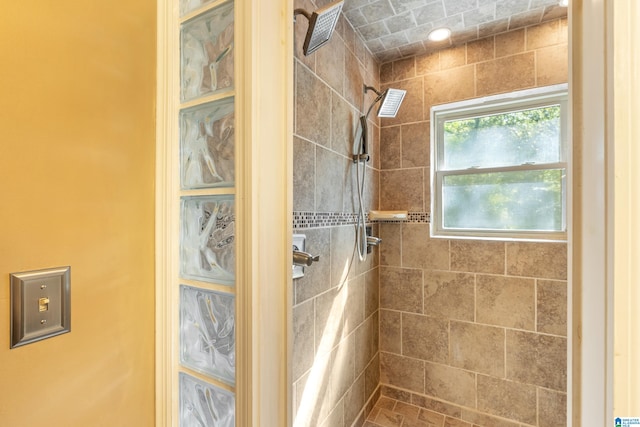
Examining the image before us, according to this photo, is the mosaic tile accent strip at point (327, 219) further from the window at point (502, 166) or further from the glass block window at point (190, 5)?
the glass block window at point (190, 5)

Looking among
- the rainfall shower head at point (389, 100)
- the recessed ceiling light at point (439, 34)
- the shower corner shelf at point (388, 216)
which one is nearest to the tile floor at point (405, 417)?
the shower corner shelf at point (388, 216)

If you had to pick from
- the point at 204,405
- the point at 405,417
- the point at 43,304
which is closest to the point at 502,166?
the point at 405,417

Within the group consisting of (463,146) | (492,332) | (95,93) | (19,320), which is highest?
(463,146)

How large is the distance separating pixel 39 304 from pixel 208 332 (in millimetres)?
314

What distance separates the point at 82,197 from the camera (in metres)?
0.53

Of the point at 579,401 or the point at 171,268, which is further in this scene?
the point at 171,268

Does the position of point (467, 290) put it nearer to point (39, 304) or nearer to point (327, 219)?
point (327, 219)

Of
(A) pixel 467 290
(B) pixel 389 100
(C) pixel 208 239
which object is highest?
(B) pixel 389 100

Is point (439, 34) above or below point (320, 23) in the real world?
above

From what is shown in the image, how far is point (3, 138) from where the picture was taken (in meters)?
0.44

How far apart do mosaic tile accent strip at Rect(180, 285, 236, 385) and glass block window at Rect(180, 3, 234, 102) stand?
1.62 ft

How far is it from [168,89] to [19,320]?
0.55 meters

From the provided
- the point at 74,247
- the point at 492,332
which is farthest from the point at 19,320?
the point at 492,332
